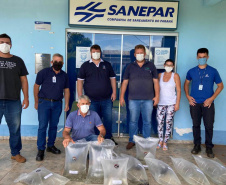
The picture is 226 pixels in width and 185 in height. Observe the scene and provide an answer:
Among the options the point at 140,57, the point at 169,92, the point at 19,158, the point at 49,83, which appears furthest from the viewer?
the point at 169,92

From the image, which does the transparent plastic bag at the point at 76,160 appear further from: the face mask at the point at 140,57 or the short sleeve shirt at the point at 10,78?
the face mask at the point at 140,57

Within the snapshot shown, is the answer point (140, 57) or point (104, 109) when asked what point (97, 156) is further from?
point (140, 57)

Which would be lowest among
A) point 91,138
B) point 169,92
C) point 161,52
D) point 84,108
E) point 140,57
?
point 91,138

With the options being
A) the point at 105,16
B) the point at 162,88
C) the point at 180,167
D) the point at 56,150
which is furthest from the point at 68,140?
the point at 105,16

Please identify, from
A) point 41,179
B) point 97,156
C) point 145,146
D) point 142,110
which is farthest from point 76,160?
point 142,110

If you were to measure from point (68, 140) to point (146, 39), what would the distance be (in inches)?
100

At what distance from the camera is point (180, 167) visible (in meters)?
3.01

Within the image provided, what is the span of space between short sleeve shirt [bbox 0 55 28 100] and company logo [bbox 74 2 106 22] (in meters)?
1.52

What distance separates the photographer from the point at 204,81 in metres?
3.59

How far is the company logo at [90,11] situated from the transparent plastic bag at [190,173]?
2853mm

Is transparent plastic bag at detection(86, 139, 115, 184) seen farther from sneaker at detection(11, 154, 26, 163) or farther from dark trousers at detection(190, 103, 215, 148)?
dark trousers at detection(190, 103, 215, 148)

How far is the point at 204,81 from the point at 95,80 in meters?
1.89

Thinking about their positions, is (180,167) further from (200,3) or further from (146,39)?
(200,3)

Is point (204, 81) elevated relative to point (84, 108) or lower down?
elevated
